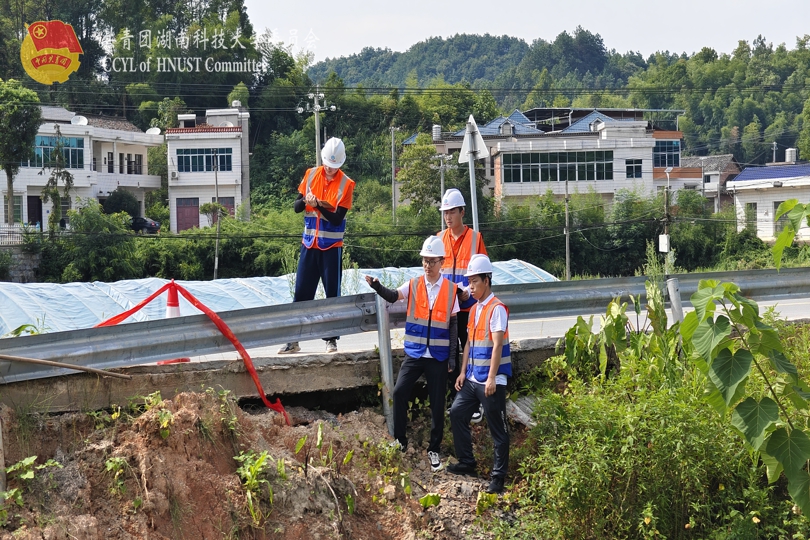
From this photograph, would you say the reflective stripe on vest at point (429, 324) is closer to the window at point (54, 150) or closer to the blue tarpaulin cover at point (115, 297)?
the blue tarpaulin cover at point (115, 297)

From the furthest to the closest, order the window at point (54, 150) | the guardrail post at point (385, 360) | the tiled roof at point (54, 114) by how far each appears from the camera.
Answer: the tiled roof at point (54, 114) → the window at point (54, 150) → the guardrail post at point (385, 360)

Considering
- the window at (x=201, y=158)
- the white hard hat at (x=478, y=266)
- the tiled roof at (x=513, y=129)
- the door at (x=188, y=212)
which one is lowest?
the white hard hat at (x=478, y=266)

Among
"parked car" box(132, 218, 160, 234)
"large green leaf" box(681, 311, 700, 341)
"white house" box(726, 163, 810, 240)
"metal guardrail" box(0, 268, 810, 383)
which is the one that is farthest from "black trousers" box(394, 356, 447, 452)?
"white house" box(726, 163, 810, 240)

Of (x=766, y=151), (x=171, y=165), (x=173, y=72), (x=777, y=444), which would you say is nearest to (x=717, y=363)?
(x=777, y=444)

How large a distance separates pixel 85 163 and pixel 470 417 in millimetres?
55358

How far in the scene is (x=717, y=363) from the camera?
5.66 m

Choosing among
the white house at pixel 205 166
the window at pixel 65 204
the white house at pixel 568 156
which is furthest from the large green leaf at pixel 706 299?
the white house at pixel 205 166

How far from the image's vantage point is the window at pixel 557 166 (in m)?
60.5

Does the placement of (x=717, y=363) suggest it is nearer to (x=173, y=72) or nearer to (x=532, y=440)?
(x=532, y=440)

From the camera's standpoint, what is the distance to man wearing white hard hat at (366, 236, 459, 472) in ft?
22.0

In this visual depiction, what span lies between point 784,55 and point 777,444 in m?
139

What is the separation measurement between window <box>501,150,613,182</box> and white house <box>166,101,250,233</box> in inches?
728

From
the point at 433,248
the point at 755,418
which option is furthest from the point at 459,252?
the point at 755,418

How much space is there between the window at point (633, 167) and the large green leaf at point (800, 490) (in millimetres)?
58862
